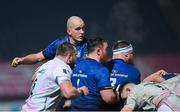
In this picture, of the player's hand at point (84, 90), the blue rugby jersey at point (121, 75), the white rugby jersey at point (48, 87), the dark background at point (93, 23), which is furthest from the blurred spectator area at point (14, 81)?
the player's hand at point (84, 90)

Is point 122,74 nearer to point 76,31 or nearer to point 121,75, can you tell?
point 121,75

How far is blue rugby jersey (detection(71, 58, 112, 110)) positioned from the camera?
4.58 meters

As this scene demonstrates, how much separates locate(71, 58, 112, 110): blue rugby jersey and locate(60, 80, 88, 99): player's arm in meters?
0.26

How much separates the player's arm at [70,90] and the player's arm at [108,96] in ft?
0.76

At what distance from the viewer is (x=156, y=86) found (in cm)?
432

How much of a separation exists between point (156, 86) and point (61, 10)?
131 inches

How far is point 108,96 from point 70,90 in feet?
1.40

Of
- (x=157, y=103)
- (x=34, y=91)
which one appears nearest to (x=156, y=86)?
(x=157, y=103)

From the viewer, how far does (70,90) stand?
423cm

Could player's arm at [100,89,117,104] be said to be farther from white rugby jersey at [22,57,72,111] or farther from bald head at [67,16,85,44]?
bald head at [67,16,85,44]

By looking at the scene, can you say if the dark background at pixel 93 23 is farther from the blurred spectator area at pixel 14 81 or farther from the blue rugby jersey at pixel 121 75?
the blue rugby jersey at pixel 121 75

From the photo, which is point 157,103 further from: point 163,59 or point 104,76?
point 163,59

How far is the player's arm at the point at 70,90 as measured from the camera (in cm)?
421

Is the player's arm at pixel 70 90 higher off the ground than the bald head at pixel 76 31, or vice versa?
the bald head at pixel 76 31
